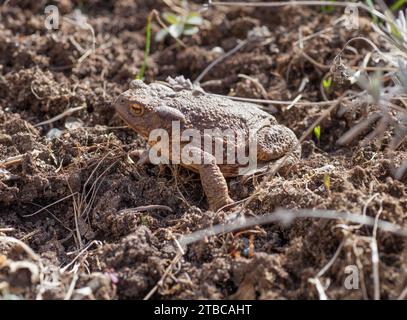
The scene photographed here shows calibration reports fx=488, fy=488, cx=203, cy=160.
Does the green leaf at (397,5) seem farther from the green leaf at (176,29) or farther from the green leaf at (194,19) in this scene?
the green leaf at (176,29)

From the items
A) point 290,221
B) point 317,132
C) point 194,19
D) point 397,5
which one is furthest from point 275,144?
point 397,5

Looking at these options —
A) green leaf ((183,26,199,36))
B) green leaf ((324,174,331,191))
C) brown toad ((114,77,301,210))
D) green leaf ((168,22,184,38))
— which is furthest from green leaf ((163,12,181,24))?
green leaf ((324,174,331,191))

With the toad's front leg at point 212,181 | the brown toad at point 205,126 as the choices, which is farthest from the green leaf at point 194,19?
the toad's front leg at point 212,181

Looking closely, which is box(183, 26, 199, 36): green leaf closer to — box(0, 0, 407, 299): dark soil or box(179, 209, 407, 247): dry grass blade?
box(0, 0, 407, 299): dark soil

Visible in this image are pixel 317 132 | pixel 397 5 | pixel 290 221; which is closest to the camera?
pixel 290 221

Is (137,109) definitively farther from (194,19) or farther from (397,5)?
(397,5)

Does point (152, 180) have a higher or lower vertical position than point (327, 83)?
lower

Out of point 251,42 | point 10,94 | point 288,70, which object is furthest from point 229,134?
point 10,94
